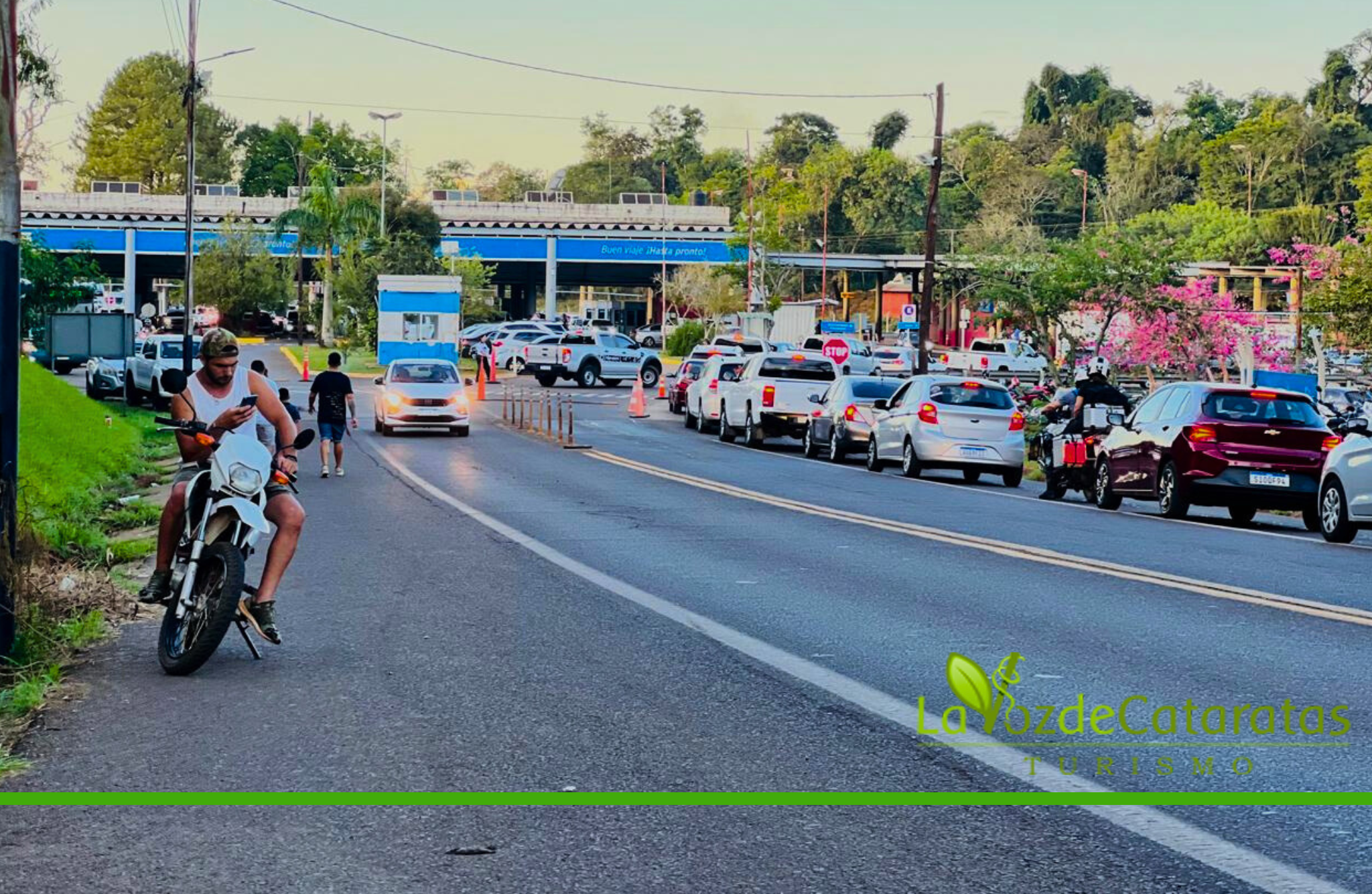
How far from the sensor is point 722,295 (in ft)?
337

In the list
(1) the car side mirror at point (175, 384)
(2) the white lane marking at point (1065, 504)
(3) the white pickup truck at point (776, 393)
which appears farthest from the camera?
(3) the white pickup truck at point (776, 393)

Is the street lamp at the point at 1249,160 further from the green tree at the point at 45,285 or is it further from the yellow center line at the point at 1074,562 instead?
the yellow center line at the point at 1074,562

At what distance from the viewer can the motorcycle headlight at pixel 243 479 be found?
9.26 metres

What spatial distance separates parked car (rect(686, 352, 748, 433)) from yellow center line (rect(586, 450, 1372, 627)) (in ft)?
59.7

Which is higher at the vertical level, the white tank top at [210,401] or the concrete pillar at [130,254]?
the concrete pillar at [130,254]

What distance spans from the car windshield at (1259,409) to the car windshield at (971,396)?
7.20 meters

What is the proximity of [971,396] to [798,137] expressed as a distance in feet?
446

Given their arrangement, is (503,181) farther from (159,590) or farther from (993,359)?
(159,590)

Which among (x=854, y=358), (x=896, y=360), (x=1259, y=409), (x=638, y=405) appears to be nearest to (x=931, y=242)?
(x=854, y=358)

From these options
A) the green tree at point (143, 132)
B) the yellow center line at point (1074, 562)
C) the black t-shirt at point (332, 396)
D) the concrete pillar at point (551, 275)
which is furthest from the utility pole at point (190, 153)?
the green tree at point (143, 132)

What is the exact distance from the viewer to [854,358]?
54562mm

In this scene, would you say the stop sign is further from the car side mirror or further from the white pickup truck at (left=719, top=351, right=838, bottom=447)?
the car side mirror

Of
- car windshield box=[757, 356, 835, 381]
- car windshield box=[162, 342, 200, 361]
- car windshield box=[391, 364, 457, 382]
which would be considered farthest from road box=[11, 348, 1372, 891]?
car windshield box=[162, 342, 200, 361]

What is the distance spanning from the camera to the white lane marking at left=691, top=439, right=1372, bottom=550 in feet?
61.9
